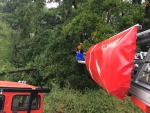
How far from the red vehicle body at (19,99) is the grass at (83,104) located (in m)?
4.87

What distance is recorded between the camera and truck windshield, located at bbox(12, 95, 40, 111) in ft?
→ 15.9

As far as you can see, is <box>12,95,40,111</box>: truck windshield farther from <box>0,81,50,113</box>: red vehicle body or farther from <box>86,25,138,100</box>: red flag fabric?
<box>86,25,138,100</box>: red flag fabric

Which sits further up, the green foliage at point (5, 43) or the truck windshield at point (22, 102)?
the green foliage at point (5, 43)

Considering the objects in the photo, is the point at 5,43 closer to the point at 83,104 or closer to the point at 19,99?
the point at 83,104

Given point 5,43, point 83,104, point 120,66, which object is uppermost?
point 5,43

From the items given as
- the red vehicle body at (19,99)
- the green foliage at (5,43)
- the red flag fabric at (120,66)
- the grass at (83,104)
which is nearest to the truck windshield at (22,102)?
the red vehicle body at (19,99)

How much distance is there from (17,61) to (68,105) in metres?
6.99

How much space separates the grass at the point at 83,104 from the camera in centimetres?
1012

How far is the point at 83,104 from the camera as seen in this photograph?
1046 cm

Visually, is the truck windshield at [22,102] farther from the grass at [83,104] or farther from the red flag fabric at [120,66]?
the grass at [83,104]

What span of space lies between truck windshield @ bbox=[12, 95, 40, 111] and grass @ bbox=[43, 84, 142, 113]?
4828 mm

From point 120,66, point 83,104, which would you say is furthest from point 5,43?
point 120,66

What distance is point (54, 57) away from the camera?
41.0ft

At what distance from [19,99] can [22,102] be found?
0.10 meters
